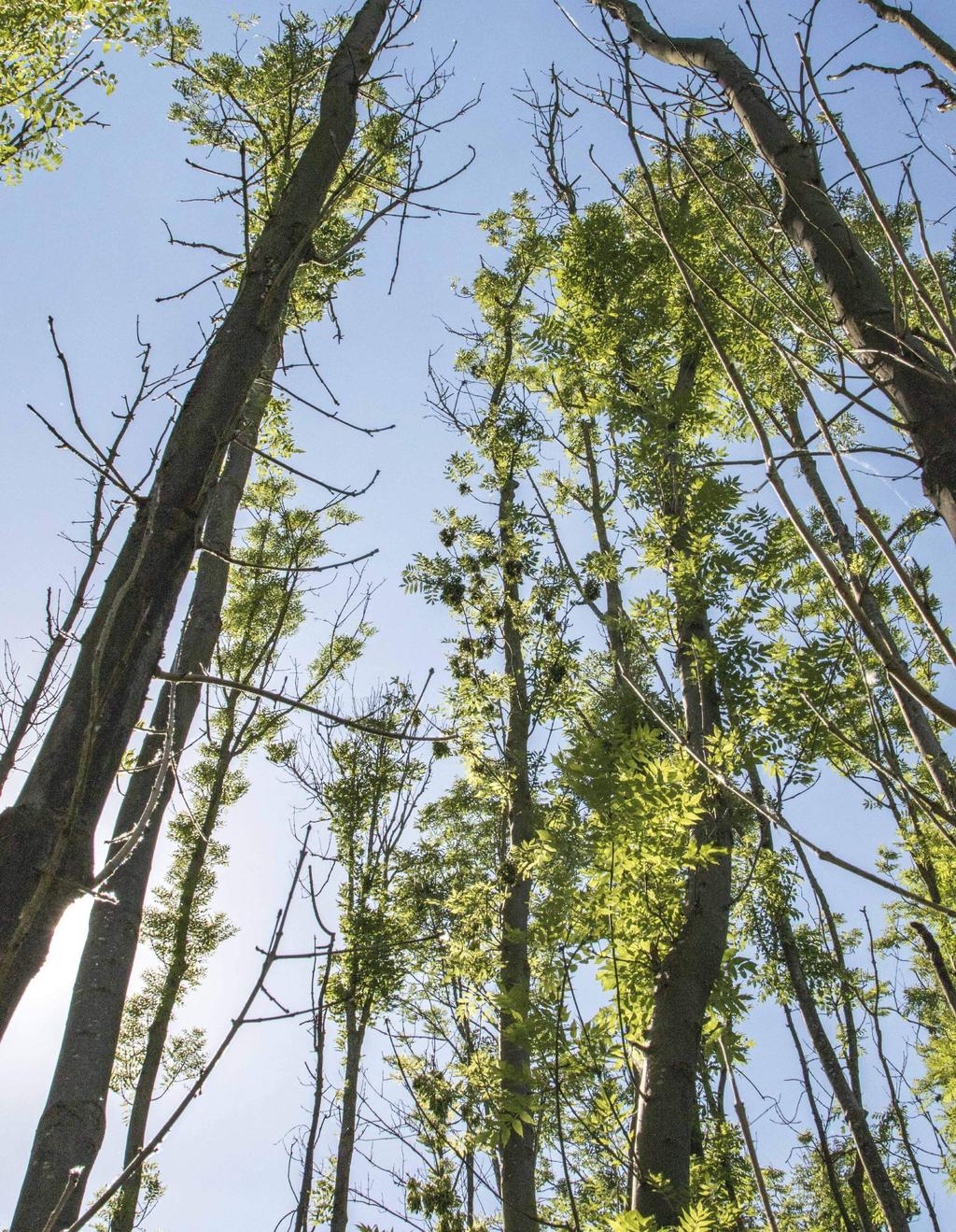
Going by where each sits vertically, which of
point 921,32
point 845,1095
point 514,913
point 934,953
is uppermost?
point 514,913

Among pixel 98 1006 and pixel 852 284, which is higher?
pixel 852 284

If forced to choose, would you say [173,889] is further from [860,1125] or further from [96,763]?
[96,763]

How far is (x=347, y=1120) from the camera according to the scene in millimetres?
7254

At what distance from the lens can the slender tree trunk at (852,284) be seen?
1360 millimetres

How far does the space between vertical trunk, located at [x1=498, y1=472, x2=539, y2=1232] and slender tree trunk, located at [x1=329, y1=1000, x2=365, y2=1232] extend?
54.1 inches

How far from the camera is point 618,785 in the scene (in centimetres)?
294

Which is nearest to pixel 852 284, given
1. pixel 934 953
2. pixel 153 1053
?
pixel 934 953

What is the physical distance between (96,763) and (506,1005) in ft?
9.35

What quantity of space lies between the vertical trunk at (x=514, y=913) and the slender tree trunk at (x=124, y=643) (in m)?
2.68

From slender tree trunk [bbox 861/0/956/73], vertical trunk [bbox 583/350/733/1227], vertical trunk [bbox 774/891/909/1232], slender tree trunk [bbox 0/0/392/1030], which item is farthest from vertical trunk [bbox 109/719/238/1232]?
slender tree trunk [bbox 861/0/956/73]

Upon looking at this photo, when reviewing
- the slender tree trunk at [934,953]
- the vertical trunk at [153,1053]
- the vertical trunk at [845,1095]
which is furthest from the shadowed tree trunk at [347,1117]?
the slender tree trunk at [934,953]

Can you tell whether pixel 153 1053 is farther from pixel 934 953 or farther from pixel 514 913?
pixel 934 953

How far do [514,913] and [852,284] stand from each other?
21.2 feet

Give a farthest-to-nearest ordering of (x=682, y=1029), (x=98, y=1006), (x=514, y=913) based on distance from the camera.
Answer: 1. (x=514, y=913)
2. (x=682, y=1029)
3. (x=98, y=1006)
